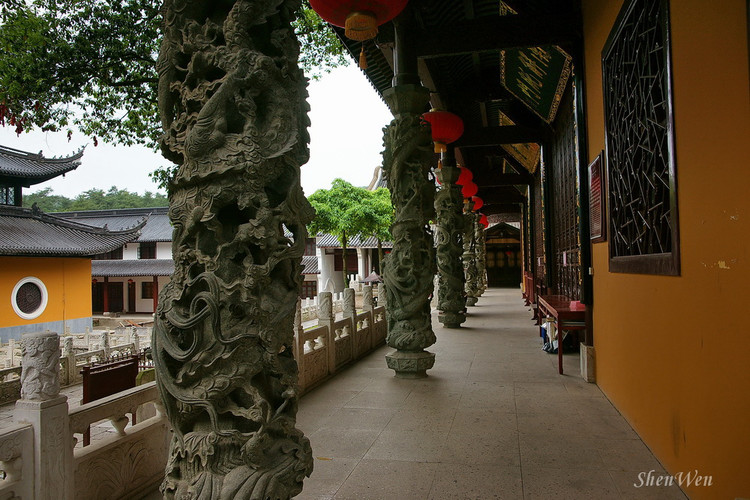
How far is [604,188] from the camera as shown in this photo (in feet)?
15.0

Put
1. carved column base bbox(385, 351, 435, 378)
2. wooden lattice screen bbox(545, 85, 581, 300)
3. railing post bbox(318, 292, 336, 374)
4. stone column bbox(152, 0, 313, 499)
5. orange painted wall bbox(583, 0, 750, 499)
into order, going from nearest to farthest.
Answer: stone column bbox(152, 0, 313, 499) < orange painted wall bbox(583, 0, 750, 499) < carved column base bbox(385, 351, 435, 378) < railing post bbox(318, 292, 336, 374) < wooden lattice screen bbox(545, 85, 581, 300)

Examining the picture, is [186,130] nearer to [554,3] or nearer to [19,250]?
[554,3]

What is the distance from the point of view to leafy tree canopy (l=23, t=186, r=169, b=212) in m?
33.8

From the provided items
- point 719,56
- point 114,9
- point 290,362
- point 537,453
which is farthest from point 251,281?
point 114,9

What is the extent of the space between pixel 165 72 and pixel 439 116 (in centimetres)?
511

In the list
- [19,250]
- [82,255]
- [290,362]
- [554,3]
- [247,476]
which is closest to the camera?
[247,476]

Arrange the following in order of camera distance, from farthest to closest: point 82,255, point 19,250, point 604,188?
point 82,255 → point 19,250 → point 604,188

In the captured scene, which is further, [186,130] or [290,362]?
[290,362]

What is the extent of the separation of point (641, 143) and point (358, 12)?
208 centimetres

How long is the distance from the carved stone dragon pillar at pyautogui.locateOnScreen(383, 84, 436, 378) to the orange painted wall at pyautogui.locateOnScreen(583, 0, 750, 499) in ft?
8.85

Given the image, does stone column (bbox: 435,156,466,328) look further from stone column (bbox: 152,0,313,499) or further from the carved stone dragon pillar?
stone column (bbox: 152,0,313,499)

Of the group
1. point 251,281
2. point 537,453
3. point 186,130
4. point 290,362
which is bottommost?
point 537,453

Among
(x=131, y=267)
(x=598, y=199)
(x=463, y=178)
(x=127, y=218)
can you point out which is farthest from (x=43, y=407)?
(x=127, y=218)

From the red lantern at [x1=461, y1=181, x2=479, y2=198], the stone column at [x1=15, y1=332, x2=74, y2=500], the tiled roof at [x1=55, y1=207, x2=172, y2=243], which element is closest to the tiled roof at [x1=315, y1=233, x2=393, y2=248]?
the tiled roof at [x1=55, y1=207, x2=172, y2=243]
